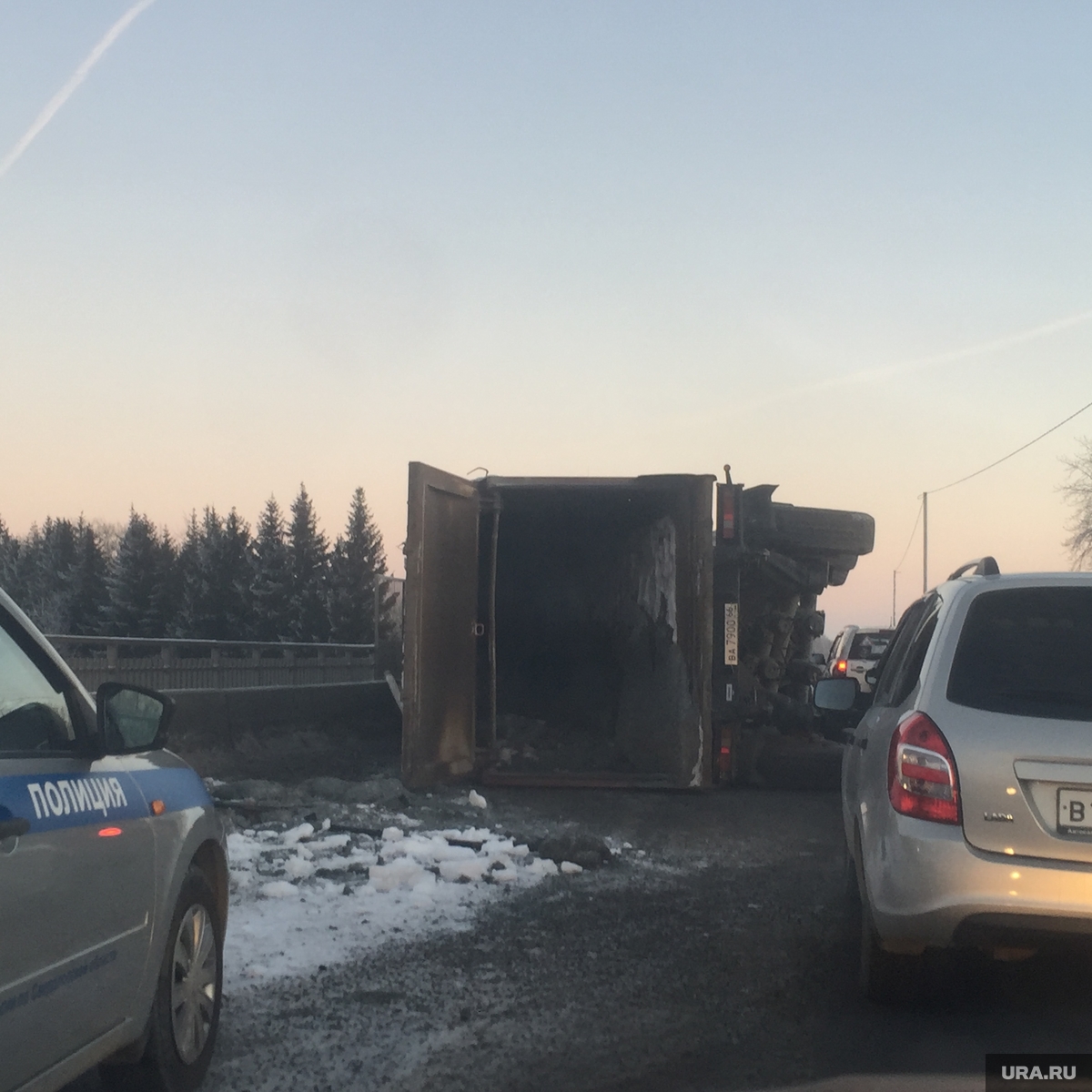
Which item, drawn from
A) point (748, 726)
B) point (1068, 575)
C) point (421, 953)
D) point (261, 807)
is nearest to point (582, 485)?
point (748, 726)

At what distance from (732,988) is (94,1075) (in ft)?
8.49

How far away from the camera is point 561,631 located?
15.4 m

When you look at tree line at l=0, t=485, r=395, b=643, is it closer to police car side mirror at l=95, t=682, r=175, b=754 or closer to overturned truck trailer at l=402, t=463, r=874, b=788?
overturned truck trailer at l=402, t=463, r=874, b=788

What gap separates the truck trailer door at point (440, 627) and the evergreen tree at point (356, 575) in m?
58.8

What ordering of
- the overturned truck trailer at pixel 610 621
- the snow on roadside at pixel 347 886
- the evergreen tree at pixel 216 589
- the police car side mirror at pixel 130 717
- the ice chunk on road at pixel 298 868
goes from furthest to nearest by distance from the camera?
the evergreen tree at pixel 216 589, the overturned truck trailer at pixel 610 621, the ice chunk on road at pixel 298 868, the snow on roadside at pixel 347 886, the police car side mirror at pixel 130 717

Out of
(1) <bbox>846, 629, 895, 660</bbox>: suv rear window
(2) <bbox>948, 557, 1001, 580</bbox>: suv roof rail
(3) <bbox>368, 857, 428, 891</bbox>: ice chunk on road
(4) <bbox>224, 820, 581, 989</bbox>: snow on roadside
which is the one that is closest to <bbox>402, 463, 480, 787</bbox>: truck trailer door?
(4) <bbox>224, 820, 581, 989</bbox>: snow on roadside

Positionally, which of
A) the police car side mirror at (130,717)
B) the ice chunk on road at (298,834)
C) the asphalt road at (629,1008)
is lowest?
the asphalt road at (629,1008)

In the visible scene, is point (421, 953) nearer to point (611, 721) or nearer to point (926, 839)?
point (926, 839)

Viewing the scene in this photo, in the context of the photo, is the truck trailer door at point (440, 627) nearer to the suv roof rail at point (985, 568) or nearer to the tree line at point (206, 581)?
the suv roof rail at point (985, 568)

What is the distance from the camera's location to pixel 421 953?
247 inches

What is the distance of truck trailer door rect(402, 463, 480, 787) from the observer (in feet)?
36.7

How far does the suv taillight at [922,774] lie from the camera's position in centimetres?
462

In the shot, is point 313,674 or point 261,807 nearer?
point 261,807

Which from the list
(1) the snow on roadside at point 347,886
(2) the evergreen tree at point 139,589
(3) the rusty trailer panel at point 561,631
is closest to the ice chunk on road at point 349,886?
(1) the snow on roadside at point 347,886
